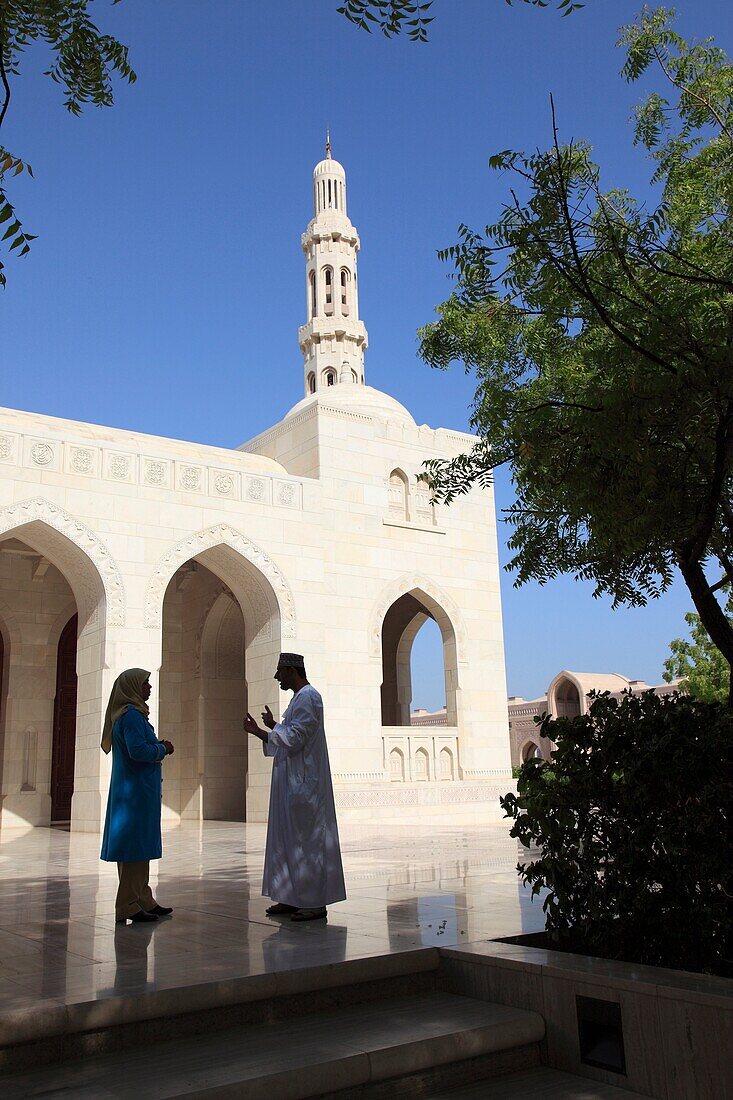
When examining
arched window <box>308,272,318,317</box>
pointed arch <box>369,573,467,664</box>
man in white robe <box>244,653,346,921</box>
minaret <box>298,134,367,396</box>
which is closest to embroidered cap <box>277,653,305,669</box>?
man in white robe <box>244,653,346,921</box>

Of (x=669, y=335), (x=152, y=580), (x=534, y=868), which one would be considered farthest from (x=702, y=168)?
(x=152, y=580)

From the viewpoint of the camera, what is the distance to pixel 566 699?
37406 millimetres

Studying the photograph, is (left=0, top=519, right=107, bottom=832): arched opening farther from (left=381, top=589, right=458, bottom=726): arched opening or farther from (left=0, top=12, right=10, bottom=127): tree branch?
(left=0, top=12, right=10, bottom=127): tree branch

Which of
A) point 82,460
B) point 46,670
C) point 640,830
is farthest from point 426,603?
point 640,830

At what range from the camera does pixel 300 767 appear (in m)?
5.71

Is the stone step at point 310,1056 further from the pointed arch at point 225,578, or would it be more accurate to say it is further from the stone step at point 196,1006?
the pointed arch at point 225,578

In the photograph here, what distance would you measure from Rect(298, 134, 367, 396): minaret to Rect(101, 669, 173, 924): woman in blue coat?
20330 millimetres

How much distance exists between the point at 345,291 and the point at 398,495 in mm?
10567

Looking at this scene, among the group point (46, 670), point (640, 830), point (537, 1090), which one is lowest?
point (537, 1090)

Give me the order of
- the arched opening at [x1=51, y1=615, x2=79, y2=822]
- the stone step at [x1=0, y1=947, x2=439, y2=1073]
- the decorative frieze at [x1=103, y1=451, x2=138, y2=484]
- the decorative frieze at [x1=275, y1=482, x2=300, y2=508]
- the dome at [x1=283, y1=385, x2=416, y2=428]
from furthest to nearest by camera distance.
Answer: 1. the dome at [x1=283, y1=385, x2=416, y2=428]
2. the arched opening at [x1=51, y1=615, x2=79, y2=822]
3. the decorative frieze at [x1=275, y1=482, x2=300, y2=508]
4. the decorative frieze at [x1=103, y1=451, x2=138, y2=484]
5. the stone step at [x1=0, y1=947, x2=439, y2=1073]

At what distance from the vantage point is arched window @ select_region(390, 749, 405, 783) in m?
16.6

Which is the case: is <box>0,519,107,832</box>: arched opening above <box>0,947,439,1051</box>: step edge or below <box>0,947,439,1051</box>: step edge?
above

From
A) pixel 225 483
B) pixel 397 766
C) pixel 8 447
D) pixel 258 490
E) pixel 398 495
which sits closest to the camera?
pixel 8 447

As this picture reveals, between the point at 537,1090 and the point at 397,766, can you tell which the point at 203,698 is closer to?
the point at 397,766
